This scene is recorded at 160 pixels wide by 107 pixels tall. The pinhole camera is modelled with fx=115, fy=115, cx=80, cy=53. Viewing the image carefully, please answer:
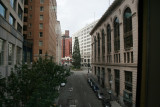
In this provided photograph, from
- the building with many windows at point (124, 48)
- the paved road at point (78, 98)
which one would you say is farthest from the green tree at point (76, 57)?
the building with many windows at point (124, 48)

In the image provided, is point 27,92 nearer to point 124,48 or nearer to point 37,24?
point 124,48

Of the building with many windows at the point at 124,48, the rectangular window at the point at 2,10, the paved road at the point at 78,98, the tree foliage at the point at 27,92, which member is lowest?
the paved road at the point at 78,98

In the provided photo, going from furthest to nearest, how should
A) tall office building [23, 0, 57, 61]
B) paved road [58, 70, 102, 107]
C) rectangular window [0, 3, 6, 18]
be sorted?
tall office building [23, 0, 57, 61], paved road [58, 70, 102, 107], rectangular window [0, 3, 6, 18]

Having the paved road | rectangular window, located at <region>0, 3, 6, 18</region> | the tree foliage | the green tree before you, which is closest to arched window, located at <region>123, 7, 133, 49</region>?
the tree foliage

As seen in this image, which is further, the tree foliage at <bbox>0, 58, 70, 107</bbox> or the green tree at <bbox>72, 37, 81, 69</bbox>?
the green tree at <bbox>72, 37, 81, 69</bbox>

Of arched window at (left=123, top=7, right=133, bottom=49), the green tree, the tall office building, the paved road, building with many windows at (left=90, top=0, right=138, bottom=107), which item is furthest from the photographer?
the green tree

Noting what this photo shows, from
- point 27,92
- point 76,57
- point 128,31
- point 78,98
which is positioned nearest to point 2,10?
point 27,92

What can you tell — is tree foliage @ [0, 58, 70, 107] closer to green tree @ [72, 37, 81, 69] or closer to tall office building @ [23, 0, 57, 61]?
tall office building @ [23, 0, 57, 61]

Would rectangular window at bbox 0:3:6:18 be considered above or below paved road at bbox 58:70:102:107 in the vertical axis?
above

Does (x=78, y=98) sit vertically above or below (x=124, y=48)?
below

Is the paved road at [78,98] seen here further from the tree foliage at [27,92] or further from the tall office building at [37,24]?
the tall office building at [37,24]

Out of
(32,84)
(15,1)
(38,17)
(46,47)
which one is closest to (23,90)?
(32,84)

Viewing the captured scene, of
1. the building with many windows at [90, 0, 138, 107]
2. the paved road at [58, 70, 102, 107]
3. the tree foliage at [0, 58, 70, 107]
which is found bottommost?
the paved road at [58, 70, 102, 107]

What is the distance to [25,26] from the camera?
23375 mm
